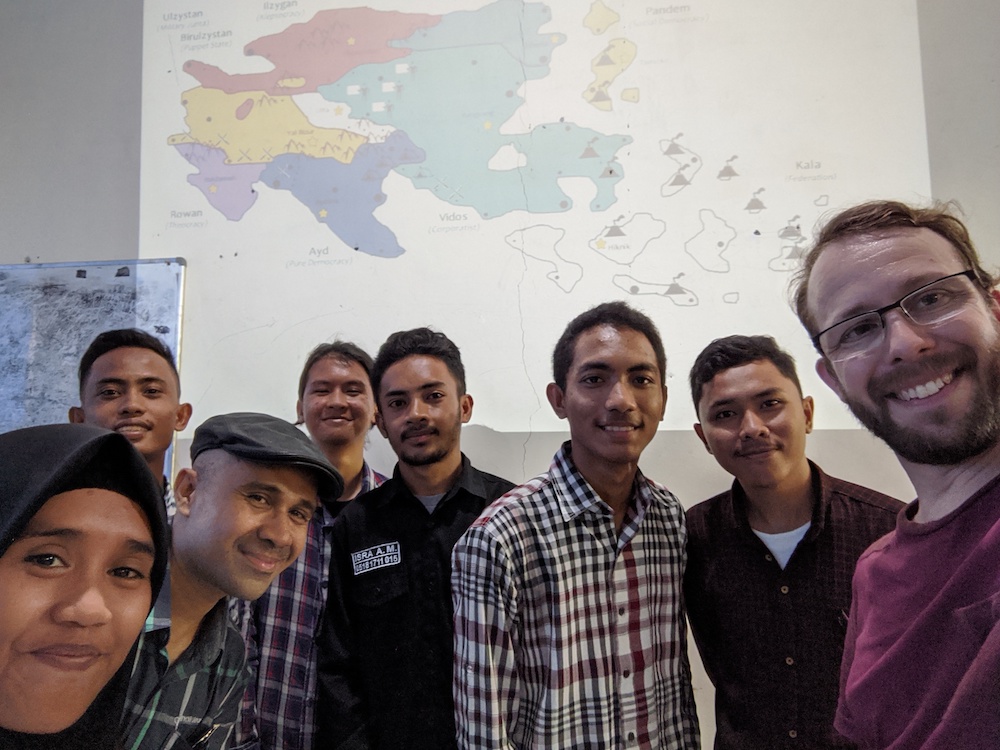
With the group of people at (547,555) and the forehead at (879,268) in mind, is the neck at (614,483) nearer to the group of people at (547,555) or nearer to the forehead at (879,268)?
the group of people at (547,555)

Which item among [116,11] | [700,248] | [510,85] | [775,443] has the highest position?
[116,11]

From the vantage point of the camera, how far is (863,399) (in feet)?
2.63

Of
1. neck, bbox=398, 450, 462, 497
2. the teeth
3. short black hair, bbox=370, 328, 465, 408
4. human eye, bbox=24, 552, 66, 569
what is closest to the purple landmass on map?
short black hair, bbox=370, 328, 465, 408

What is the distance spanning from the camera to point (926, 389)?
0.75 m

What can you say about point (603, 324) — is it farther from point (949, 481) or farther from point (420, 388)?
point (949, 481)

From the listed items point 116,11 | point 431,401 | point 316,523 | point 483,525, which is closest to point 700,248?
point 431,401

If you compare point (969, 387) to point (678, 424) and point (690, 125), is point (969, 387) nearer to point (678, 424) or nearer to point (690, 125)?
point (678, 424)

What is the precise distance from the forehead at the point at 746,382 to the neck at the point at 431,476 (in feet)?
2.11

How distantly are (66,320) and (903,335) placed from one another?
233 centimetres

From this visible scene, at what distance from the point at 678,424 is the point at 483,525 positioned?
80 centimetres

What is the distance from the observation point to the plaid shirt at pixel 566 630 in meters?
1.13

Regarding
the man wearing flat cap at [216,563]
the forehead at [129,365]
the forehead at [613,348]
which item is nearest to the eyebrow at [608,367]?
the forehead at [613,348]

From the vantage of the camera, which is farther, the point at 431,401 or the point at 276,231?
the point at 276,231

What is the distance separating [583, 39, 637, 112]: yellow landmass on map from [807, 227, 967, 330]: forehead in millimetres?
1167
